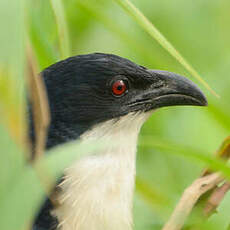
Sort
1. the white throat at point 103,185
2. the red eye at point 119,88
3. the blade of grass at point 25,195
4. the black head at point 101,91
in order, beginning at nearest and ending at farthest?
the blade of grass at point 25,195
the white throat at point 103,185
the black head at point 101,91
the red eye at point 119,88

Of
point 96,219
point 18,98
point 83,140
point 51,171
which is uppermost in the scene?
point 18,98

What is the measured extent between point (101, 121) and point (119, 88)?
0.14 m

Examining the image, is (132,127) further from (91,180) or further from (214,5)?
(214,5)

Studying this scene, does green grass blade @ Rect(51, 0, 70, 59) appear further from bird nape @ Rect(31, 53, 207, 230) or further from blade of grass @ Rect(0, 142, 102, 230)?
blade of grass @ Rect(0, 142, 102, 230)

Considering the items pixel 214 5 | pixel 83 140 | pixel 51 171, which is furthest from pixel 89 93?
pixel 214 5

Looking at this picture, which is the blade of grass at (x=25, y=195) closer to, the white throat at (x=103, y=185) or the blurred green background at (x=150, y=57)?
the blurred green background at (x=150, y=57)

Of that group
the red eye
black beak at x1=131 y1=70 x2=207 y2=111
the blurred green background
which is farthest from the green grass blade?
black beak at x1=131 y1=70 x2=207 y2=111

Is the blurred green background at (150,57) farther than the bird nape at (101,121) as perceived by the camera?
No

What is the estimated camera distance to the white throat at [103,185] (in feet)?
7.50

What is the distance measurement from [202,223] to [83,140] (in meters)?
0.49

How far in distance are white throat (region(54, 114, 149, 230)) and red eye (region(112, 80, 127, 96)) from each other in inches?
3.6

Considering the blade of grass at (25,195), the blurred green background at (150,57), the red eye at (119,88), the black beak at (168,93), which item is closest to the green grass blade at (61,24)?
the blurred green background at (150,57)

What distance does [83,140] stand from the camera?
2406mm

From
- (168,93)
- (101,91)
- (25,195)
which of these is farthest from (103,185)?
(25,195)
